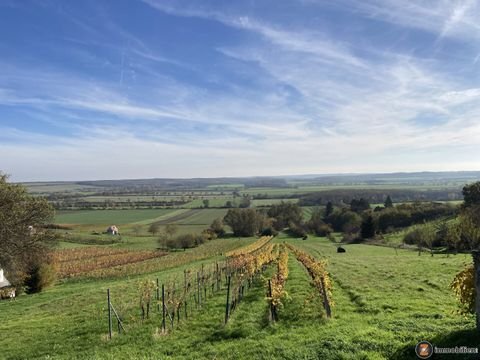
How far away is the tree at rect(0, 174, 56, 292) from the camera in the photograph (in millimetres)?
22141

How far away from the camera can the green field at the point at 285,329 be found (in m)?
10.2

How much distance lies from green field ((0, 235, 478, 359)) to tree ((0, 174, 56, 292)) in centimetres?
448

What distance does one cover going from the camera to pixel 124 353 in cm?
1221

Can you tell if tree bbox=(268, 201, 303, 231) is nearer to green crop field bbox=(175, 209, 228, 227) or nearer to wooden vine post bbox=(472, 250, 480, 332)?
green crop field bbox=(175, 209, 228, 227)

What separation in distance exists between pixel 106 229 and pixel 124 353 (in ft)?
299

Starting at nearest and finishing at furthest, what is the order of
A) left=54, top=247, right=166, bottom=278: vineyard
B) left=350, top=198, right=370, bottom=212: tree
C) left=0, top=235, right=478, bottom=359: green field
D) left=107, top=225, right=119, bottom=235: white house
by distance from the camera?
1. left=0, top=235, right=478, bottom=359: green field
2. left=54, top=247, right=166, bottom=278: vineyard
3. left=107, top=225, right=119, bottom=235: white house
4. left=350, top=198, right=370, bottom=212: tree

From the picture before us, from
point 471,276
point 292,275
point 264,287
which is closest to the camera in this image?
point 471,276

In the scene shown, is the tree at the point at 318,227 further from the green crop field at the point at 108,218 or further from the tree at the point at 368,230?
the green crop field at the point at 108,218

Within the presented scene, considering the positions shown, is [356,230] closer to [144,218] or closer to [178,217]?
[178,217]

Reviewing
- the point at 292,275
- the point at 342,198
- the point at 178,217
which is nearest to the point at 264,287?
the point at 292,275
